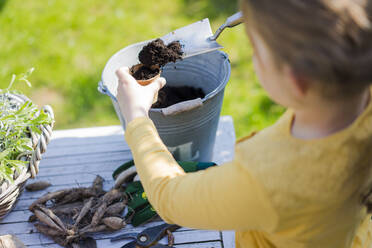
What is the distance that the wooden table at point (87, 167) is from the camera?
1480 millimetres

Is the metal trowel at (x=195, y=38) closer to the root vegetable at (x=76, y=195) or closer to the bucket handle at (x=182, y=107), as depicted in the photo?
the bucket handle at (x=182, y=107)

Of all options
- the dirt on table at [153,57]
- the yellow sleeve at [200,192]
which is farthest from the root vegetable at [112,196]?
the yellow sleeve at [200,192]

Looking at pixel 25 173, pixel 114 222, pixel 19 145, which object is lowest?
pixel 114 222

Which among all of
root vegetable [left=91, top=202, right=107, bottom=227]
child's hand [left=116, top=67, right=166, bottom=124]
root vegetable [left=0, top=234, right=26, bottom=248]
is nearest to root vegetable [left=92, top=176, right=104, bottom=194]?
root vegetable [left=91, top=202, right=107, bottom=227]

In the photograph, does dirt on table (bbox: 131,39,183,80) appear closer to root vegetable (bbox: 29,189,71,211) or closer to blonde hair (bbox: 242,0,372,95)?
root vegetable (bbox: 29,189,71,211)

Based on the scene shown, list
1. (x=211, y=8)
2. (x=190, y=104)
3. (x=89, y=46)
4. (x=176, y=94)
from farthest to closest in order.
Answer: (x=211, y=8) < (x=89, y=46) < (x=176, y=94) < (x=190, y=104)

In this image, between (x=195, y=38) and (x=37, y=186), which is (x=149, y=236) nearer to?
(x=37, y=186)

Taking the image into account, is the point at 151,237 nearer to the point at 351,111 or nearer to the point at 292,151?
the point at 292,151

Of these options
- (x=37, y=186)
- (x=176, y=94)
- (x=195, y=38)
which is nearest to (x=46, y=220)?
(x=37, y=186)

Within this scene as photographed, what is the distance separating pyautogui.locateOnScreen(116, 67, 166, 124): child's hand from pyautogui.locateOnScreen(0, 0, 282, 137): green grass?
1495 millimetres

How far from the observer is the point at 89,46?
325 cm

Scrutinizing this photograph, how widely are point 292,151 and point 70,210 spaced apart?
3.48 ft

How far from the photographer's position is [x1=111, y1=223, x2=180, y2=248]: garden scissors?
1.41 m

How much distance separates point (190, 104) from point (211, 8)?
2407mm
